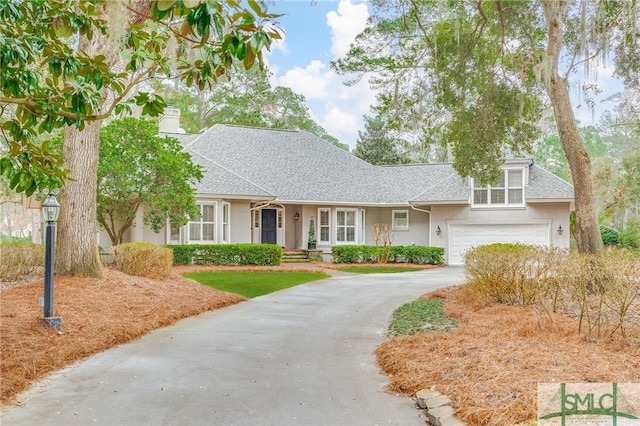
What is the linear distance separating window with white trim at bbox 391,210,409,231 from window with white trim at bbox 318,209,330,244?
327cm

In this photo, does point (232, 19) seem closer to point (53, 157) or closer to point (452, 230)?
point (53, 157)

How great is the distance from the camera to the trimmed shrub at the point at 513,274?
827 cm

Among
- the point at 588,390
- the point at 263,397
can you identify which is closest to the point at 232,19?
the point at 263,397

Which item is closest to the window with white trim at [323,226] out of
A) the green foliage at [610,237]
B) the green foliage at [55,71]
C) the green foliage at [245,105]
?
the green foliage at [245,105]

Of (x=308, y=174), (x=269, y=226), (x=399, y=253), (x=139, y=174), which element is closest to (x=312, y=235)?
(x=269, y=226)

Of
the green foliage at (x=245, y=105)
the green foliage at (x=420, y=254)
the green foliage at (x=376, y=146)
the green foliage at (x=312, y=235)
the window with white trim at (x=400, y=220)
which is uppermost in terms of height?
the green foliage at (x=245, y=105)

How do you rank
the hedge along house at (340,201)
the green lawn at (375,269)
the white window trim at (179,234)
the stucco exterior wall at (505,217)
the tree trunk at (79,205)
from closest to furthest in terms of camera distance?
the tree trunk at (79,205), the white window trim at (179,234), the green lawn at (375,269), the hedge along house at (340,201), the stucco exterior wall at (505,217)

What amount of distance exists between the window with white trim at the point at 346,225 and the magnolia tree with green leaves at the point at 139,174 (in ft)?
27.4

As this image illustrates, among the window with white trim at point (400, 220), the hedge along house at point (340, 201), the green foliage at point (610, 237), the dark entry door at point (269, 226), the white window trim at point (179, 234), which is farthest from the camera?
the green foliage at point (610, 237)

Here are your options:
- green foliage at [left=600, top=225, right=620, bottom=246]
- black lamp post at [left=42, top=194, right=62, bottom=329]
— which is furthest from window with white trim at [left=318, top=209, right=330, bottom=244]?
black lamp post at [left=42, top=194, right=62, bottom=329]

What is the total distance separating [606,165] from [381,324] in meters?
25.4

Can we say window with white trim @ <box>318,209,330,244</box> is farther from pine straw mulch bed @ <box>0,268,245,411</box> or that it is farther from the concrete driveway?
the concrete driveway

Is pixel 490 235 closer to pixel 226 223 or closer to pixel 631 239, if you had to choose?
pixel 631 239

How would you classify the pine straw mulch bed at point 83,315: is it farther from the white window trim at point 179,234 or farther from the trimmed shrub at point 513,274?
the white window trim at point 179,234
